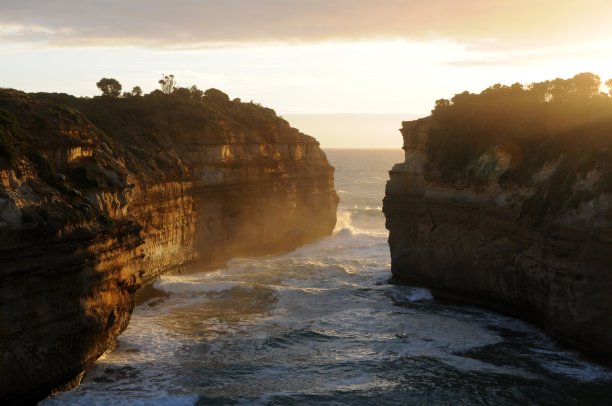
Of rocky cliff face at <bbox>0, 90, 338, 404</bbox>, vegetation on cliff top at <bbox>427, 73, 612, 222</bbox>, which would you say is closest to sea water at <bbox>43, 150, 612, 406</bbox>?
rocky cliff face at <bbox>0, 90, 338, 404</bbox>

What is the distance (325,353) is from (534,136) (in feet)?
48.0

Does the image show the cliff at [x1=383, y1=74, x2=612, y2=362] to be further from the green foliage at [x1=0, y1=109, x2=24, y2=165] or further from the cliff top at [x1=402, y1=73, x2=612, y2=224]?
the green foliage at [x1=0, y1=109, x2=24, y2=165]

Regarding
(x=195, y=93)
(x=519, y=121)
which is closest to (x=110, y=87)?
(x=195, y=93)

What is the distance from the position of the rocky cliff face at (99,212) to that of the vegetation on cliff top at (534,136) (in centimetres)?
1394

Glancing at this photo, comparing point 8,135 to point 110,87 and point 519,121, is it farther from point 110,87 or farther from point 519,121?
point 110,87

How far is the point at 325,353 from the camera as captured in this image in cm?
2528

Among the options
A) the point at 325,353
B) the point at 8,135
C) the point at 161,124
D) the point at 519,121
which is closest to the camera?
the point at 8,135

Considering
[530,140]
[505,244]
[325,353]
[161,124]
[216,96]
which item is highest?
[216,96]

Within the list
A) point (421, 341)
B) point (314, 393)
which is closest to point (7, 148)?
point (314, 393)

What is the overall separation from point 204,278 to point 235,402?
60.0 feet

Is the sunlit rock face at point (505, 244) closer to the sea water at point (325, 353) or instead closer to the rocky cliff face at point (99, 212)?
the sea water at point (325, 353)

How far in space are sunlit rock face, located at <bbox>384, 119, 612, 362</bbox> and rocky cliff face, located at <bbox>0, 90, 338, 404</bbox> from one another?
37.8 feet

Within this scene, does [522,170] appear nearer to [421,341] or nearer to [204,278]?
[421,341]

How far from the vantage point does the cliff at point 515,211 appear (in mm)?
24469
